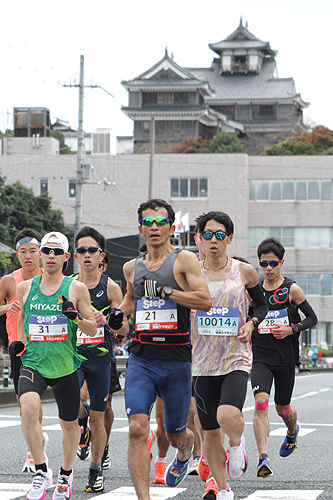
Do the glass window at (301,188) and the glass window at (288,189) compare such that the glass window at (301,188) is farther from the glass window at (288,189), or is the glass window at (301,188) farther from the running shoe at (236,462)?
the running shoe at (236,462)

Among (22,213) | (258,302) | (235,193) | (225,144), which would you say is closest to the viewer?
(258,302)

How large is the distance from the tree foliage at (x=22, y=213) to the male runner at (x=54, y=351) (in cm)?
4491

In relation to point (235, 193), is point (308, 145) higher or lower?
higher

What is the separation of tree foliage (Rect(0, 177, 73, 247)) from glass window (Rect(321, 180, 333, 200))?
21.9m

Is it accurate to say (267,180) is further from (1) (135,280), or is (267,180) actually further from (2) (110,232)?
(1) (135,280)

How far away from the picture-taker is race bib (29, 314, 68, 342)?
7.32 m

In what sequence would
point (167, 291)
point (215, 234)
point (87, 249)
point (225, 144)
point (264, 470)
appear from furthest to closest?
point (225, 144) → point (87, 249) → point (264, 470) → point (215, 234) → point (167, 291)

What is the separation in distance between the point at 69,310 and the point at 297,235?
63645 mm

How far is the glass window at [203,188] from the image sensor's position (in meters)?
69.4

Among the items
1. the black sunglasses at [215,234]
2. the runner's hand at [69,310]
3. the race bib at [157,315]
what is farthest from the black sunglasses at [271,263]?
the race bib at [157,315]

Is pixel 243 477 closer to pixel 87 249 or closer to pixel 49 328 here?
pixel 87 249

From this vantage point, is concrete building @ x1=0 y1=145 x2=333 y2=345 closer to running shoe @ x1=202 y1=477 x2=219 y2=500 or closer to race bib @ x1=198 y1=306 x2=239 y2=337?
race bib @ x1=198 y1=306 x2=239 y2=337

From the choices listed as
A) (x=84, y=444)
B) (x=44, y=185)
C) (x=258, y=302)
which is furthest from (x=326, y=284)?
(x=258, y=302)

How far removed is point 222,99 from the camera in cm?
9825
